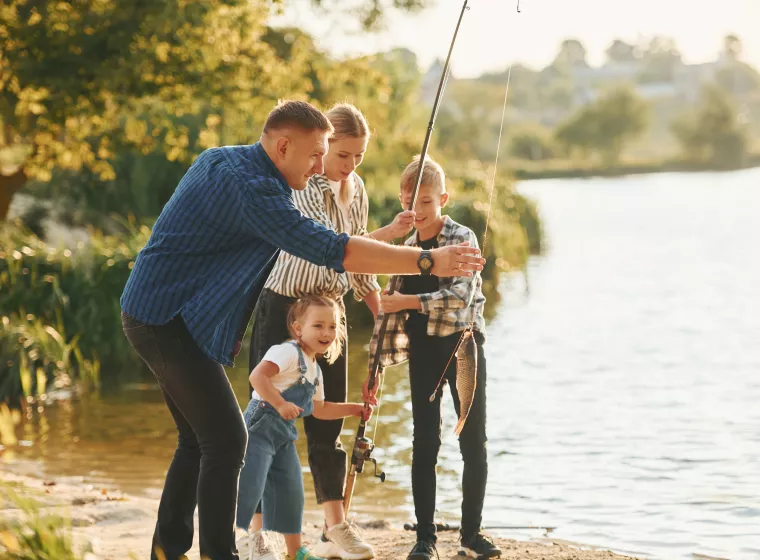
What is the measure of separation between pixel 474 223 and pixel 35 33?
712 cm

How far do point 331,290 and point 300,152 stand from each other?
104 cm

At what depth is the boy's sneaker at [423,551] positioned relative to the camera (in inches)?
198

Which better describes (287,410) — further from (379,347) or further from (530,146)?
(530,146)

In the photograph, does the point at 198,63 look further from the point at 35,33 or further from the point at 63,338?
the point at 63,338

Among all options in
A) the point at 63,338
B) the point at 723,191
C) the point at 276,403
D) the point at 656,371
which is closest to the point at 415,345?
the point at 276,403

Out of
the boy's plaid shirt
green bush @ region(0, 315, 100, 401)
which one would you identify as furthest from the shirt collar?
green bush @ region(0, 315, 100, 401)

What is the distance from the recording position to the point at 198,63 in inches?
505

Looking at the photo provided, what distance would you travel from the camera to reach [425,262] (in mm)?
3803

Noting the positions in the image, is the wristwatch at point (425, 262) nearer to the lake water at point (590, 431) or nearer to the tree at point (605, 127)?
the lake water at point (590, 431)

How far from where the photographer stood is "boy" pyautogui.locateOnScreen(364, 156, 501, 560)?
4.98 m

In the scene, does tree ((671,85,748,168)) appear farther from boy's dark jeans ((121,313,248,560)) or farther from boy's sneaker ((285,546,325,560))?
boy's dark jeans ((121,313,248,560))

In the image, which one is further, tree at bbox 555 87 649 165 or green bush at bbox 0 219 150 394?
tree at bbox 555 87 649 165

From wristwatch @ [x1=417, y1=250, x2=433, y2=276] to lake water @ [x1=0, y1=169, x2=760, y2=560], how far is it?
2594 mm

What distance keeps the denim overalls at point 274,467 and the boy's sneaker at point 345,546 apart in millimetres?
276
